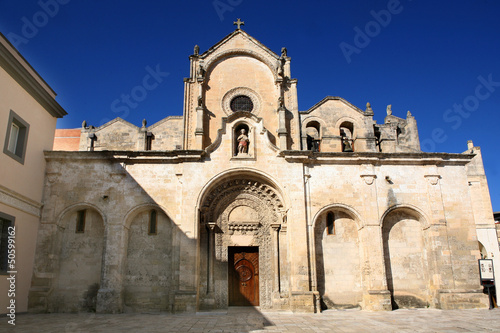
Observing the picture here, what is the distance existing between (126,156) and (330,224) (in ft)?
32.2

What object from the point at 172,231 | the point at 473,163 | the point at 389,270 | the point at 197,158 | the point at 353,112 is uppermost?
the point at 353,112

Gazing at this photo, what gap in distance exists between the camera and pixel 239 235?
18.3 m

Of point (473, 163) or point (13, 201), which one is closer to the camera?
point (13, 201)

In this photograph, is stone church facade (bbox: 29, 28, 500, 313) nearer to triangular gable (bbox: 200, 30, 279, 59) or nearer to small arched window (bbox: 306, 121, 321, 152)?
small arched window (bbox: 306, 121, 321, 152)

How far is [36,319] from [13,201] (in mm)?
4575

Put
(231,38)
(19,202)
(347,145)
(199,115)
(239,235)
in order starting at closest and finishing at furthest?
(19,202) < (239,235) < (199,115) < (347,145) < (231,38)

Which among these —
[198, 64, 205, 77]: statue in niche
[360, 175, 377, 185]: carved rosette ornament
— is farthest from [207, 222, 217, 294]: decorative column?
[198, 64, 205, 77]: statue in niche

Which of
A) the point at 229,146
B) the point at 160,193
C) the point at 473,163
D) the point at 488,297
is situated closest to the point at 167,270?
the point at 160,193

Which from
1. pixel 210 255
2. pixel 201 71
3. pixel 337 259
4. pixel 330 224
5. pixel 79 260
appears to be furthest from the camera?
pixel 201 71

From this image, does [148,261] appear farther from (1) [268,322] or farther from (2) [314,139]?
(2) [314,139]

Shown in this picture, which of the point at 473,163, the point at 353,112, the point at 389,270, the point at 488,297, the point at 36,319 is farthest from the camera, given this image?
the point at 473,163

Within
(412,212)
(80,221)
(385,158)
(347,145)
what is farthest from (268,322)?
(347,145)

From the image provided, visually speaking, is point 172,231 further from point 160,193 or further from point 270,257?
point 270,257

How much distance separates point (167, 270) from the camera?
56.4ft
